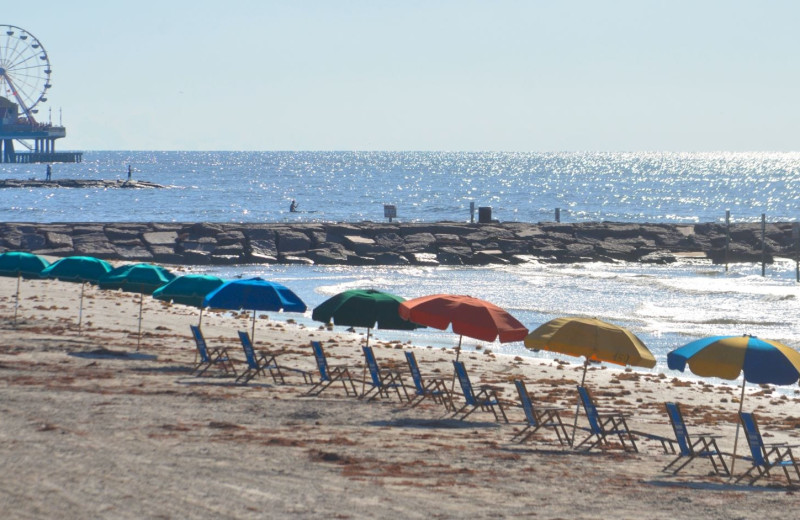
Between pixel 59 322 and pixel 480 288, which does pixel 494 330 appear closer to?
pixel 59 322

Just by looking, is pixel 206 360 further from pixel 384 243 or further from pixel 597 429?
pixel 384 243

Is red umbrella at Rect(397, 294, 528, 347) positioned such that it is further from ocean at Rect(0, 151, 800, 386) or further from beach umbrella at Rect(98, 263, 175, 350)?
ocean at Rect(0, 151, 800, 386)

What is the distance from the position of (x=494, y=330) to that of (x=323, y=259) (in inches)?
1152

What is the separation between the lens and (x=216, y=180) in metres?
150

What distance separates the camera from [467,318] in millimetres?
14844

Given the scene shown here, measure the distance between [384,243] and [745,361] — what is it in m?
35.5

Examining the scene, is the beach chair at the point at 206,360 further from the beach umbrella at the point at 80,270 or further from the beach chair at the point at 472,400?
the beach chair at the point at 472,400

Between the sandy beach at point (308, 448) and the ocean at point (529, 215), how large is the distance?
5.72 m

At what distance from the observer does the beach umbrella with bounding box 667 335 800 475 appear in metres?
11.6

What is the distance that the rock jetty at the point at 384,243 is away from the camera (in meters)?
43.0

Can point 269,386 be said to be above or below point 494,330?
below

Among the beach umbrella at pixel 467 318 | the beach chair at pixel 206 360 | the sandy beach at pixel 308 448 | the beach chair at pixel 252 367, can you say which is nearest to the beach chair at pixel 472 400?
the sandy beach at pixel 308 448

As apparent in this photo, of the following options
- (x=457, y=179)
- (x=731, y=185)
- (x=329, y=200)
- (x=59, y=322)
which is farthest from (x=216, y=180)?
(x=59, y=322)

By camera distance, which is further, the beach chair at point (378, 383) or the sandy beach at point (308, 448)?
the beach chair at point (378, 383)
